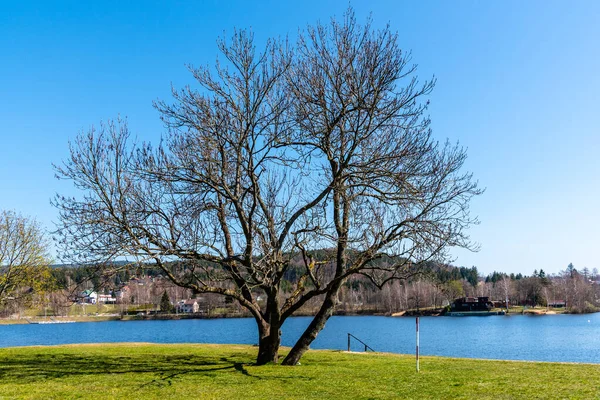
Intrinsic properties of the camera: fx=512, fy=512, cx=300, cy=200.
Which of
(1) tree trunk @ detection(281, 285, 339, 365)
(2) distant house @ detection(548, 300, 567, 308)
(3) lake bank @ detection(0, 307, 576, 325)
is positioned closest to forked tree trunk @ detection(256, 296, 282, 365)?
(1) tree trunk @ detection(281, 285, 339, 365)

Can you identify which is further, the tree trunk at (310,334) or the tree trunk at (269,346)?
the tree trunk at (269,346)

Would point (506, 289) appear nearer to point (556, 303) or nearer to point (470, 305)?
point (556, 303)

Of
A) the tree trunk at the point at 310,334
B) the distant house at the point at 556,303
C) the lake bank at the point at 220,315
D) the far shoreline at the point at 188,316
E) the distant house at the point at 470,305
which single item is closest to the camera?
the tree trunk at the point at 310,334

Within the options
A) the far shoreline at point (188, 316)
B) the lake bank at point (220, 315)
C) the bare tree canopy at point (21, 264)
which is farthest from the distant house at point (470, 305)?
the bare tree canopy at point (21, 264)

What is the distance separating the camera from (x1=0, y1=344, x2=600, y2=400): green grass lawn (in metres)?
10.8

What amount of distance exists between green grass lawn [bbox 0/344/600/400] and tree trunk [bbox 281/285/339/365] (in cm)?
43

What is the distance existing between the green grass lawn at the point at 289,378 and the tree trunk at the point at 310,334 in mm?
435

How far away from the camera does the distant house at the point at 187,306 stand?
117631 mm

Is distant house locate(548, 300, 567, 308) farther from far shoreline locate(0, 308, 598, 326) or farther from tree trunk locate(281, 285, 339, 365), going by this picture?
tree trunk locate(281, 285, 339, 365)

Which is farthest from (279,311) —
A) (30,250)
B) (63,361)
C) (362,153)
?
(30,250)

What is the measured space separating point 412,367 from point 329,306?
3.19m

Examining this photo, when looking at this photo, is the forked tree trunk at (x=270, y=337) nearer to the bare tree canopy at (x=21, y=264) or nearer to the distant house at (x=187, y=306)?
the bare tree canopy at (x=21, y=264)

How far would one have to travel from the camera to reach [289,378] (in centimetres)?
1313

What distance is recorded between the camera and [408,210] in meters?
15.1
